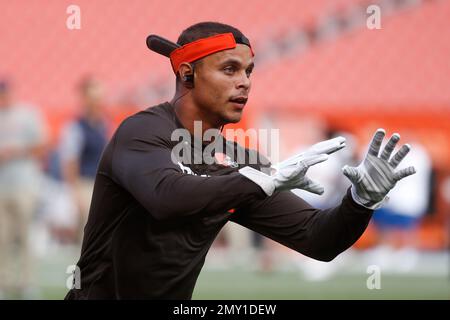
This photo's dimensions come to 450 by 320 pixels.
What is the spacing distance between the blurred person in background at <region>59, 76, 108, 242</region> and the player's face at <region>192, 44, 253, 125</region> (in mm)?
4964

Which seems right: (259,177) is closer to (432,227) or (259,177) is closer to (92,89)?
(92,89)

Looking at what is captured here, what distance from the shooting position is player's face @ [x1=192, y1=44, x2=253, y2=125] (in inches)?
151

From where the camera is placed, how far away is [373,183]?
12.0ft

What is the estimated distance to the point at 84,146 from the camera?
29.3 ft

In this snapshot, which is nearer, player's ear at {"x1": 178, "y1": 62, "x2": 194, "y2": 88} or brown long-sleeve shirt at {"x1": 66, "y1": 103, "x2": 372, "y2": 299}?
brown long-sleeve shirt at {"x1": 66, "y1": 103, "x2": 372, "y2": 299}

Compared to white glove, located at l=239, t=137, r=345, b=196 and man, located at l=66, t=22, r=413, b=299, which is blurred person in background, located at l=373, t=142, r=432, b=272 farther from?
white glove, located at l=239, t=137, r=345, b=196

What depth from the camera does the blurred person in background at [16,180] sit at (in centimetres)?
894

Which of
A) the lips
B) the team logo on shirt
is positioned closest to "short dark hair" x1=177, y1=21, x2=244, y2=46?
the lips

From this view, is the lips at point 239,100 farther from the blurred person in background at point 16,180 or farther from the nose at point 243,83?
the blurred person in background at point 16,180

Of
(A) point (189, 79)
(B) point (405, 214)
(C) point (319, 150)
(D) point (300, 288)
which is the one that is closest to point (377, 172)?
(C) point (319, 150)

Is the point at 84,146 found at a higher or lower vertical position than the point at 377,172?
higher

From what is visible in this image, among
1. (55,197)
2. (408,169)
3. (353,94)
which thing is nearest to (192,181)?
(408,169)

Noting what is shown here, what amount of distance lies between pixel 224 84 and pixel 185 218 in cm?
55

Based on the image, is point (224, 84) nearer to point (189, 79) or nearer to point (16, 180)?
point (189, 79)
